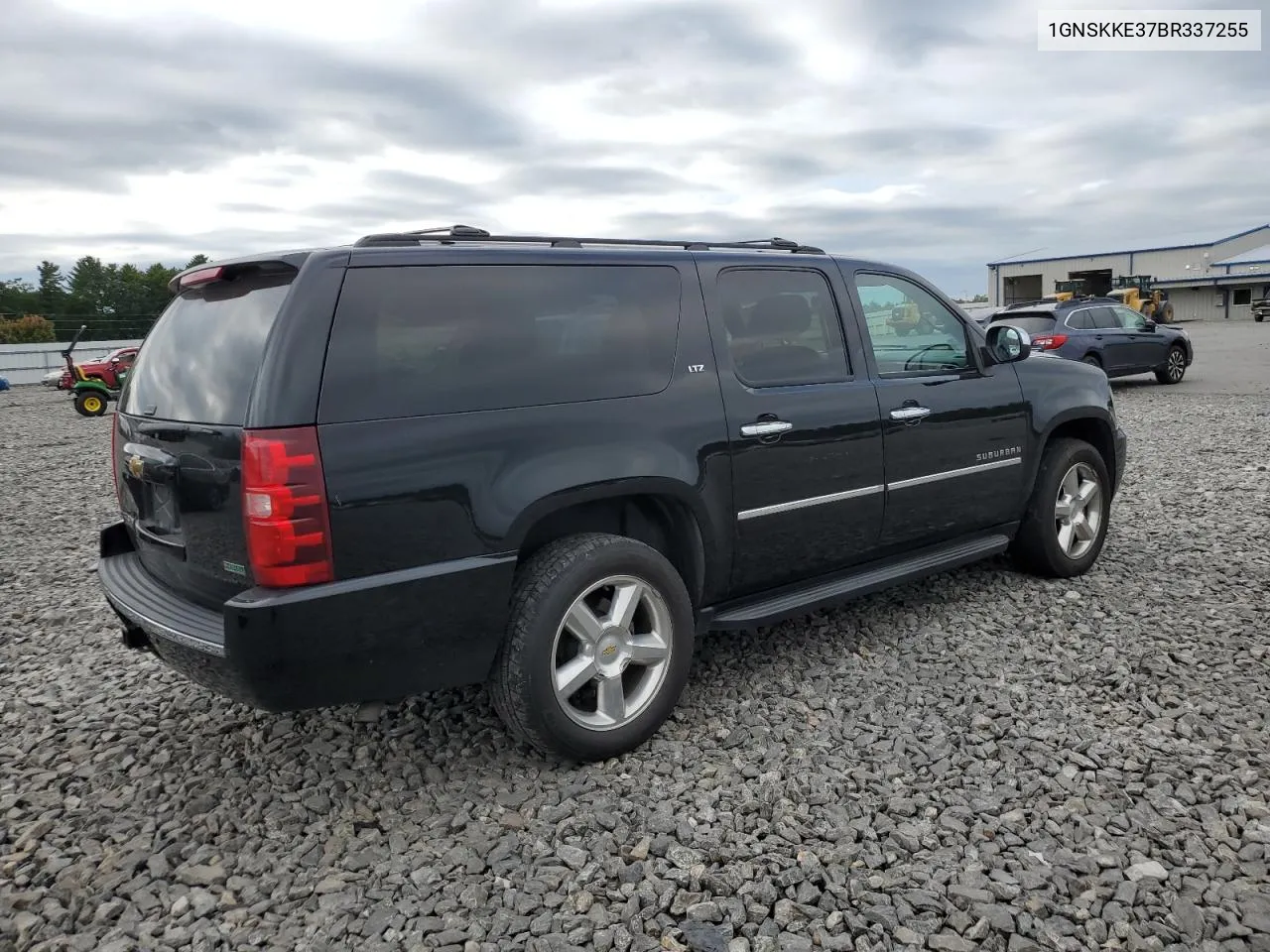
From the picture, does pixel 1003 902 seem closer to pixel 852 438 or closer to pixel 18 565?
pixel 852 438

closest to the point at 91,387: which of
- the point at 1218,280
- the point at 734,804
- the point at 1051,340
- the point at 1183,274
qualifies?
the point at 1051,340

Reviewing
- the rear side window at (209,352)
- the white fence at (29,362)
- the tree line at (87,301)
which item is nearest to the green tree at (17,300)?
the tree line at (87,301)

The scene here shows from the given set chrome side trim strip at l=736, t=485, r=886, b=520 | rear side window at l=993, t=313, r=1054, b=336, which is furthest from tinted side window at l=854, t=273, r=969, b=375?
rear side window at l=993, t=313, r=1054, b=336

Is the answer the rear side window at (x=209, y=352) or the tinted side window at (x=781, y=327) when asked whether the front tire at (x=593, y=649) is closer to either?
the tinted side window at (x=781, y=327)

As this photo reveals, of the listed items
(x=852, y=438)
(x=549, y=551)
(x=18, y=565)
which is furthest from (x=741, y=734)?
(x=18, y=565)

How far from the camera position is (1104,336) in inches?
620

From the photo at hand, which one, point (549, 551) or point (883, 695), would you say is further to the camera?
point (883, 695)

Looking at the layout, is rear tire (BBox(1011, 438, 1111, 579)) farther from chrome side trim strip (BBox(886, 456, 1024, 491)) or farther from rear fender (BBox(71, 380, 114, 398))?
rear fender (BBox(71, 380, 114, 398))

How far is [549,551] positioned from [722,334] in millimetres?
1172

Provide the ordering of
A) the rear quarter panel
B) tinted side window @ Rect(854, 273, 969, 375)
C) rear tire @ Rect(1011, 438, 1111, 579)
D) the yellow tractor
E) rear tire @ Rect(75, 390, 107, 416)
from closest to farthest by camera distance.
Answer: tinted side window @ Rect(854, 273, 969, 375) < the rear quarter panel < rear tire @ Rect(1011, 438, 1111, 579) < rear tire @ Rect(75, 390, 107, 416) < the yellow tractor

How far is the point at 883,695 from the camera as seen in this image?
152 inches

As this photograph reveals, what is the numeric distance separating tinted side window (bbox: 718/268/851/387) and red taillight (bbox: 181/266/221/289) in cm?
188

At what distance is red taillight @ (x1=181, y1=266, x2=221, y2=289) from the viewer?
315 cm

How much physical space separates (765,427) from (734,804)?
1.45 metres
